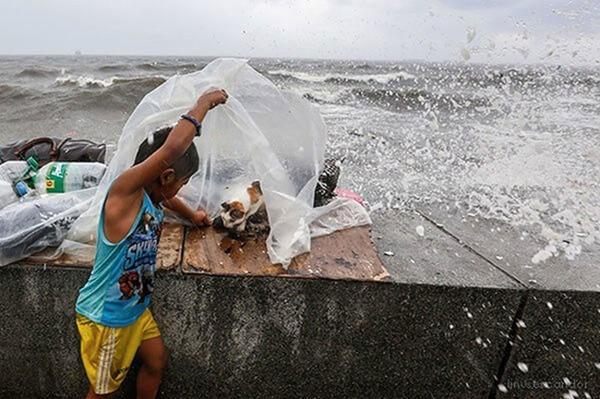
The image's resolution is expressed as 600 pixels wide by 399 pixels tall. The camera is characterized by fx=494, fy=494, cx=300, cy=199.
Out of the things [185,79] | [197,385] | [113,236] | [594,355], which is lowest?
[197,385]

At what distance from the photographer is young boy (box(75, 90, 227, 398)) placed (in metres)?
1.86

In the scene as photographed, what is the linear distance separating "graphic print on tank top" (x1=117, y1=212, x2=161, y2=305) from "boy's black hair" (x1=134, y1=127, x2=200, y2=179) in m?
0.22

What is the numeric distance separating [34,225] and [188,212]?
0.71 m

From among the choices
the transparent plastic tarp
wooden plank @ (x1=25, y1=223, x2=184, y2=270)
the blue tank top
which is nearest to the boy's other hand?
the transparent plastic tarp

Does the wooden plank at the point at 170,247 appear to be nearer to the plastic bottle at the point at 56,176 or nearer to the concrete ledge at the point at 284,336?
the concrete ledge at the point at 284,336

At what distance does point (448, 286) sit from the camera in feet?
7.33

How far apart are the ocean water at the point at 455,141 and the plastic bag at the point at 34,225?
1937 mm

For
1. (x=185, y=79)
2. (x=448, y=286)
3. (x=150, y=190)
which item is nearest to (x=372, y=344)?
(x=448, y=286)

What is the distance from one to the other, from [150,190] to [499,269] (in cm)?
170

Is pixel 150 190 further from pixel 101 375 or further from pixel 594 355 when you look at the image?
pixel 594 355

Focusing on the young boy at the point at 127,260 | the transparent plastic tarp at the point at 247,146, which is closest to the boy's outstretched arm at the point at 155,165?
the young boy at the point at 127,260

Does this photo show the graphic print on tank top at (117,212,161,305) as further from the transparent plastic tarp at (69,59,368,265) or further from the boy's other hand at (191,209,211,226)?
the boy's other hand at (191,209,211,226)

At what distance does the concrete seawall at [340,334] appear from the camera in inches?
87.0

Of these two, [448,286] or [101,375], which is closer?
[101,375]
